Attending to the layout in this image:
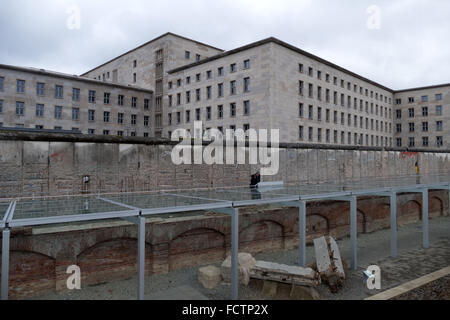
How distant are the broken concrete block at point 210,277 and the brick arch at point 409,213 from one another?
15.3m

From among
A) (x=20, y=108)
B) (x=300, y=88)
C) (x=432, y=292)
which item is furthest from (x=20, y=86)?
(x=432, y=292)

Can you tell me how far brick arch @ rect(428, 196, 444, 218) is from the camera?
76.9 ft

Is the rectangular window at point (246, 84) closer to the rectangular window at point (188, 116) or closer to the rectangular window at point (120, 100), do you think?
the rectangular window at point (188, 116)

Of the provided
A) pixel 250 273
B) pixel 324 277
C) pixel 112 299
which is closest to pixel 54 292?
pixel 112 299

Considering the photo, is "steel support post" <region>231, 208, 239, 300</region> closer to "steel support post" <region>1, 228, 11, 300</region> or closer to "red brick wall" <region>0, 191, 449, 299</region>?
"red brick wall" <region>0, 191, 449, 299</region>

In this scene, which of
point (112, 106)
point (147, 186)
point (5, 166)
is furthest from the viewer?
point (112, 106)

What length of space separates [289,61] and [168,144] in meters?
31.8

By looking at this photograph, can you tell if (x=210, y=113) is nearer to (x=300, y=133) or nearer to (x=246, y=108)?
(x=246, y=108)

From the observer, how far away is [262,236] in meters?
13.6

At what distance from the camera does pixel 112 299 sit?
9062mm

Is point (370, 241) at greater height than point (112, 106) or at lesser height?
lesser

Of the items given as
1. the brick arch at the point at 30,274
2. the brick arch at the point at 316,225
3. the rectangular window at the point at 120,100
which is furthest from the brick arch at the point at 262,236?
the rectangular window at the point at 120,100

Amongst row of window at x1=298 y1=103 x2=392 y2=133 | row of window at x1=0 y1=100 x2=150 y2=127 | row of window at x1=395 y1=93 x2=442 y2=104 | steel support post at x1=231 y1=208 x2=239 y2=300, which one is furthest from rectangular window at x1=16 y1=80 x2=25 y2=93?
row of window at x1=395 y1=93 x2=442 y2=104

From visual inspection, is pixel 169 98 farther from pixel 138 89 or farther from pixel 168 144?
pixel 168 144
